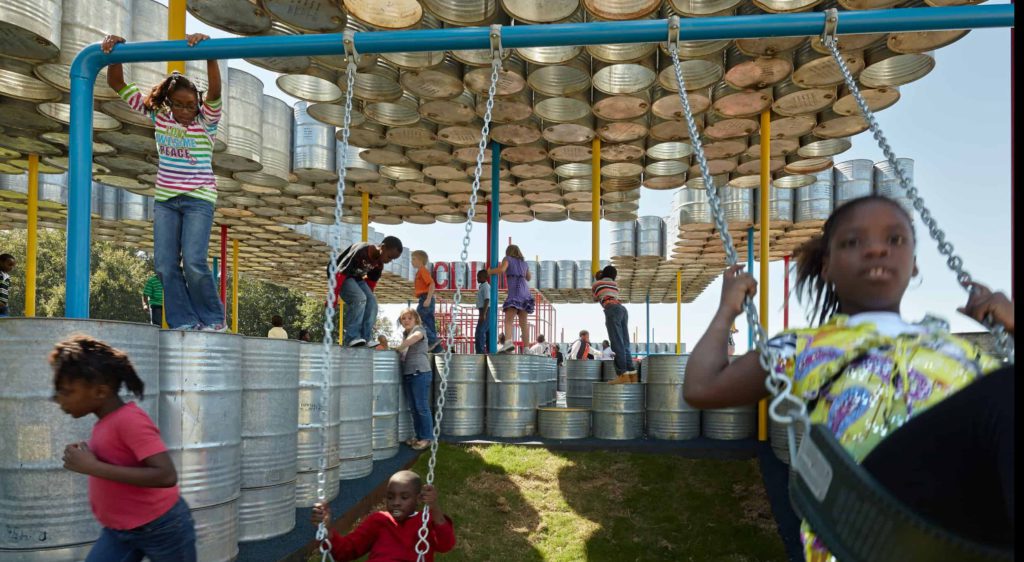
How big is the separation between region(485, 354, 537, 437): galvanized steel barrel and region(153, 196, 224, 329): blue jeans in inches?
168

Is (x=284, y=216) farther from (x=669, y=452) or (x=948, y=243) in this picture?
(x=948, y=243)

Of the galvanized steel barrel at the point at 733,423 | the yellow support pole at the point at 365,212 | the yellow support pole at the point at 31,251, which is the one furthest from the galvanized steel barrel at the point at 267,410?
the yellow support pole at the point at 365,212

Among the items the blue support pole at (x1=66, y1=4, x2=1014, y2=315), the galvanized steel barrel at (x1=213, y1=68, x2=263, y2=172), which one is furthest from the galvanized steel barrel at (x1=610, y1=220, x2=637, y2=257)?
the blue support pole at (x1=66, y1=4, x2=1014, y2=315)

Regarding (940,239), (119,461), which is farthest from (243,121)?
(940,239)

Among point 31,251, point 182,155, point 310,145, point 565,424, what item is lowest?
point 565,424

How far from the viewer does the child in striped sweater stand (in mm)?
9469

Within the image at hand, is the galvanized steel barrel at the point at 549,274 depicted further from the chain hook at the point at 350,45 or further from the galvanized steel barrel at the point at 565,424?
the chain hook at the point at 350,45

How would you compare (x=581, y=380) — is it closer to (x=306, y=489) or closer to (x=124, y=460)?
(x=306, y=489)

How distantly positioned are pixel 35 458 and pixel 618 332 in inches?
293

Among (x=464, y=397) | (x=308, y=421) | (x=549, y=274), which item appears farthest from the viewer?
(x=549, y=274)

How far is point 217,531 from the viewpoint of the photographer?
3824 millimetres

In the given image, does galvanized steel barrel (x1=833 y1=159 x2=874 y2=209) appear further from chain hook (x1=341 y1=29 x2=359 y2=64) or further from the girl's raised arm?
the girl's raised arm

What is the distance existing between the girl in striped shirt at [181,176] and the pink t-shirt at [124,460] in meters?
1.75

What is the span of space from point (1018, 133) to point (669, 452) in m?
7.03
